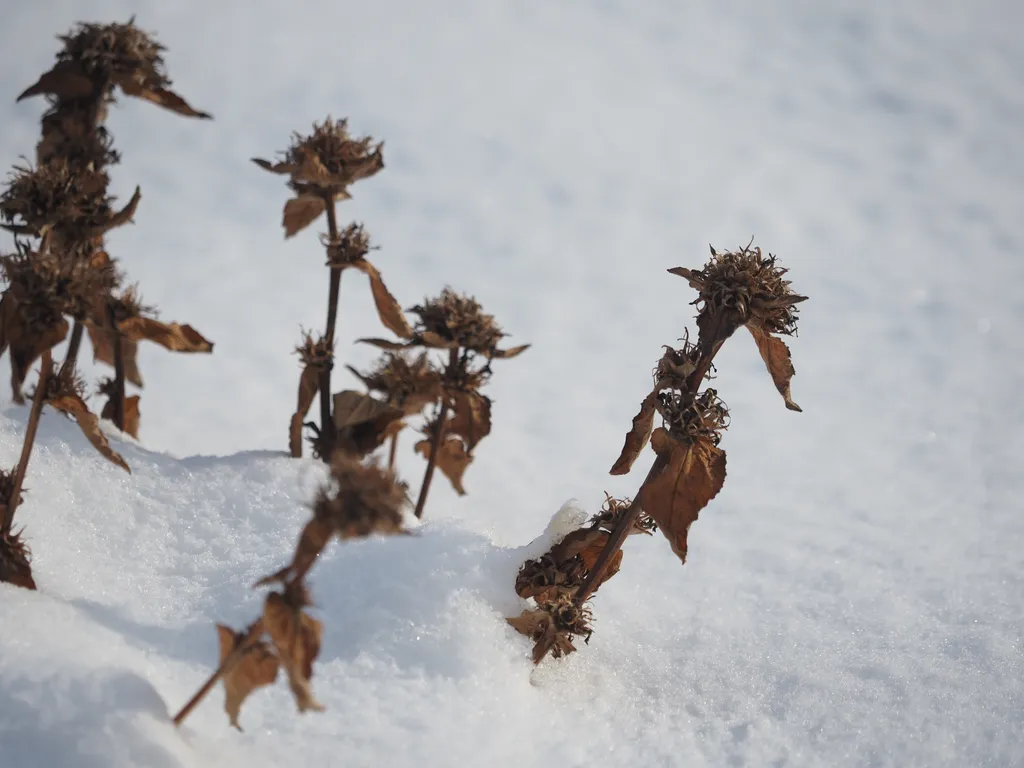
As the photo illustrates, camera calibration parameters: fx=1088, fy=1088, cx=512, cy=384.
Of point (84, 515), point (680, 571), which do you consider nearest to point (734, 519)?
point (680, 571)

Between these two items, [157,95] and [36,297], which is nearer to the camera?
[36,297]

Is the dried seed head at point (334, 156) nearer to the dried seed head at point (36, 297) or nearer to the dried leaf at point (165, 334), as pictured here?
the dried leaf at point (165, 334)

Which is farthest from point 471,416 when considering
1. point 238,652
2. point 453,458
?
point 238,652

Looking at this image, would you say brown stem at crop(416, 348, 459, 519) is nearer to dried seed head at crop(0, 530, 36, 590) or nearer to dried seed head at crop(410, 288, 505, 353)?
dried seed head at crop(410, 288, 505, 353)

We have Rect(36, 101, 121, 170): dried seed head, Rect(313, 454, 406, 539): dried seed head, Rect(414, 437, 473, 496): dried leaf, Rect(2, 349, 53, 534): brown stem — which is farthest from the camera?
Rect(414, 437, 473, 496): dried leaf

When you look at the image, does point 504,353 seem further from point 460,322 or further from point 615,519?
point 615,519

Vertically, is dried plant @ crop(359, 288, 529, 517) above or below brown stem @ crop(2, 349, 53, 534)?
above

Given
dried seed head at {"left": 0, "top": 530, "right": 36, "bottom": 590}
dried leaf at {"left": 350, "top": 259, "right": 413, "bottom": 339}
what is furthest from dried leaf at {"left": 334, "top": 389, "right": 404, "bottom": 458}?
dried seed head at {"left": 0, "top": 530, "right": 36, "bottom": 590}
